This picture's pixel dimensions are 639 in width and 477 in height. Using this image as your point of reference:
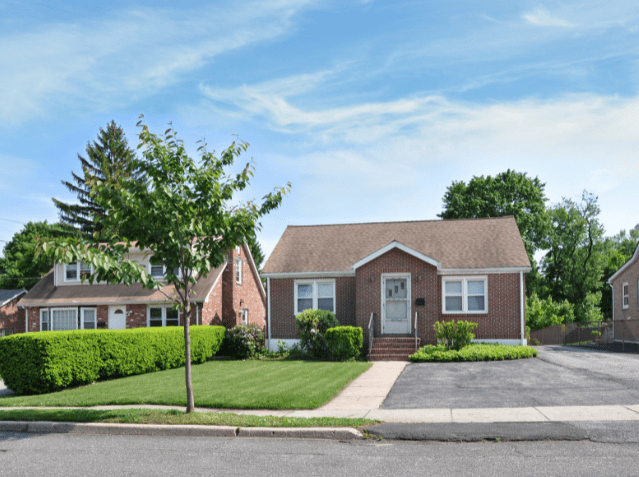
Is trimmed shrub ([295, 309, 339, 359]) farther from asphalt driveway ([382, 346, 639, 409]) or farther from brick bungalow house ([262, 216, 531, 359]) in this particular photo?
asphalt driveway ([382, 346, 639, 409])

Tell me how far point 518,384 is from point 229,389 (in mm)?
6925

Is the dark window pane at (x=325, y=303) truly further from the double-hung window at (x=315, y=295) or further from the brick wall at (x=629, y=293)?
the brick wall at (x=629, y=293)

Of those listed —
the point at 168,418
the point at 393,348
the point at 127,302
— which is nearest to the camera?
the point at 168,418

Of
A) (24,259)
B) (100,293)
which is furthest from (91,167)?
(100,293)

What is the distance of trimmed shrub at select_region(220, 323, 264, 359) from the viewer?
2378 centimetres

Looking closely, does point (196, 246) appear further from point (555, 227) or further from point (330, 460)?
point (555, 227)

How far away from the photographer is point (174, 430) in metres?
9.37

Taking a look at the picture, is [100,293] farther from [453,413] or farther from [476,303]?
[453,413]

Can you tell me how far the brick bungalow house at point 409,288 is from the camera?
22641mm

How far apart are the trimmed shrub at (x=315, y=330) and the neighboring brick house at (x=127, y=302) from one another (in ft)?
19.1

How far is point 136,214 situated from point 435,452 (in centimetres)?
627

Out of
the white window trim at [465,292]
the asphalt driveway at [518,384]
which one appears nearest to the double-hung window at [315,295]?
the white window trim at [465,292]

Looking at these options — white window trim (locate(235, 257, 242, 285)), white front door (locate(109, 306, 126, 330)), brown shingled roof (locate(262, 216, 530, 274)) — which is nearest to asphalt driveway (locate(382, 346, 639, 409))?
brown shingled roof (locate(262, 216, 530, 274))

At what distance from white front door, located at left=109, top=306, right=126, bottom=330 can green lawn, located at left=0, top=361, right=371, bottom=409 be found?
9.70 meters
